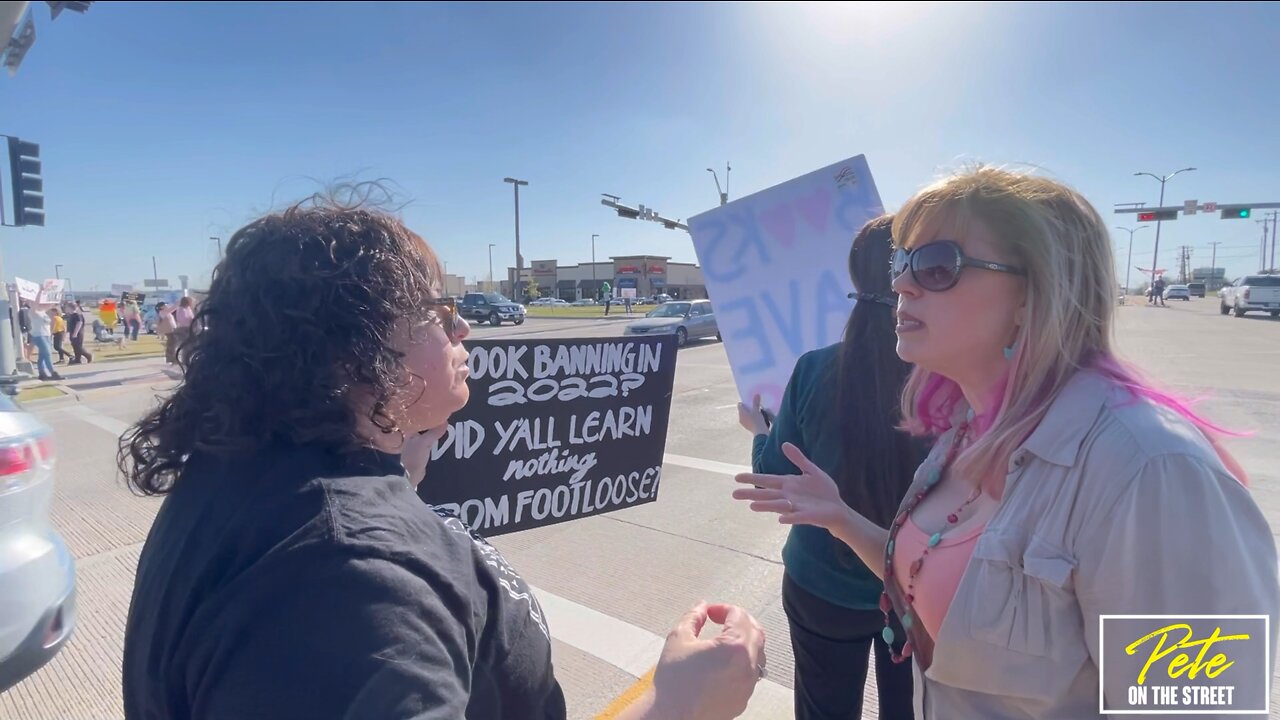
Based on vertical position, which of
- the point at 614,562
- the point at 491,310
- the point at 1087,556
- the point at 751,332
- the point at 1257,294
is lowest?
the point at 614,562

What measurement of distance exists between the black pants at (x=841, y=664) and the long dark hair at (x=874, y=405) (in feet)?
1.03

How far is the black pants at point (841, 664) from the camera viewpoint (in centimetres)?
198

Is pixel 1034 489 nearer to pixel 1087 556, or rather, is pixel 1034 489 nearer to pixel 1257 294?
pixel 1087 556

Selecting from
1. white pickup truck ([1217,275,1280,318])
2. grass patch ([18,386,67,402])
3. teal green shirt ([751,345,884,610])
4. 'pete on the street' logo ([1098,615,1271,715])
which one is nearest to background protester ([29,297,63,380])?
grass patch ([18,386,67,402])

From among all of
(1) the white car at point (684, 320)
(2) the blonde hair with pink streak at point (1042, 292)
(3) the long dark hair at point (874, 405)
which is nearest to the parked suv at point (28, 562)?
(3) the long dark hair at point (874, 405)

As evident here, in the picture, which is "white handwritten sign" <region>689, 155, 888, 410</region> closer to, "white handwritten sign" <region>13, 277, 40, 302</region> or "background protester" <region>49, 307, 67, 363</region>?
"white handwritten sign" <region>13, 277, 40, 302</region>

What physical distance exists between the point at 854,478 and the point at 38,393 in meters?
15.8

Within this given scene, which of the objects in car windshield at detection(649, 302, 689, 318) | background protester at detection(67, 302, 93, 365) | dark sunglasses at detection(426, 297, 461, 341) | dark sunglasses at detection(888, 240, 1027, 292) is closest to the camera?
dark sunglasses at detection(426, 297, 461, 341)

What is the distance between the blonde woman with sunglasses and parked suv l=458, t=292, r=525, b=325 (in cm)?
3322

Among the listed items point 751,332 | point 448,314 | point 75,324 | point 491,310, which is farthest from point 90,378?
point 491,310

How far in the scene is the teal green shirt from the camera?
76.9 inches

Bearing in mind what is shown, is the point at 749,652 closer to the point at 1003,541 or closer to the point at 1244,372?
the point at 1003,541

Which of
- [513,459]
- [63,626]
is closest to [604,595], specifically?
[513,459]

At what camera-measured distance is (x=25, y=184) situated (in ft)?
35.4
